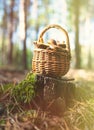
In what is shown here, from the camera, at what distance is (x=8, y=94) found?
4359 millimetres

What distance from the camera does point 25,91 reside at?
170 inches

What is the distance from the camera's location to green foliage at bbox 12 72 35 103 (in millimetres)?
4234

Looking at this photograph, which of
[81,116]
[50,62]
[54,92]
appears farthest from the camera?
[50,62]

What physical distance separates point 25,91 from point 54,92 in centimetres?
38

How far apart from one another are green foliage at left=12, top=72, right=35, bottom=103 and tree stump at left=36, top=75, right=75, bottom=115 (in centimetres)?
8

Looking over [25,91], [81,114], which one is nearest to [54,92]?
[25,91]

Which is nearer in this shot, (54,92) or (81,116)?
(81,116)

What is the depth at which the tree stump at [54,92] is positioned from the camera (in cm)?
420

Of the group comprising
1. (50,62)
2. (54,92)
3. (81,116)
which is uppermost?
(50,62)

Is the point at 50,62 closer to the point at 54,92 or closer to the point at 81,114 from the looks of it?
the point at 54,92

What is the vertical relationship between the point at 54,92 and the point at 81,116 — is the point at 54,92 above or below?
above

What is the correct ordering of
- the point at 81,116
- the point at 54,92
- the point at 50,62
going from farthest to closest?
the point at 50,62, the point at 54,92, the point at 81,116

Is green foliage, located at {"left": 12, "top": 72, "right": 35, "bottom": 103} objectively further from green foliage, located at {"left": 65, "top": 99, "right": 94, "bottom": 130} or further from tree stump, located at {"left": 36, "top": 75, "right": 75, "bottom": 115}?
green foliage, located at {"left": 65, "top": 99, "right": 94, "bottom": 130}

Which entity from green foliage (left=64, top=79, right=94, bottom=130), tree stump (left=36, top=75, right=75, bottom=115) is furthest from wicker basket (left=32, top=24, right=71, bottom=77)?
green foliage (left=64, top=79, right=94, bottom=130)
